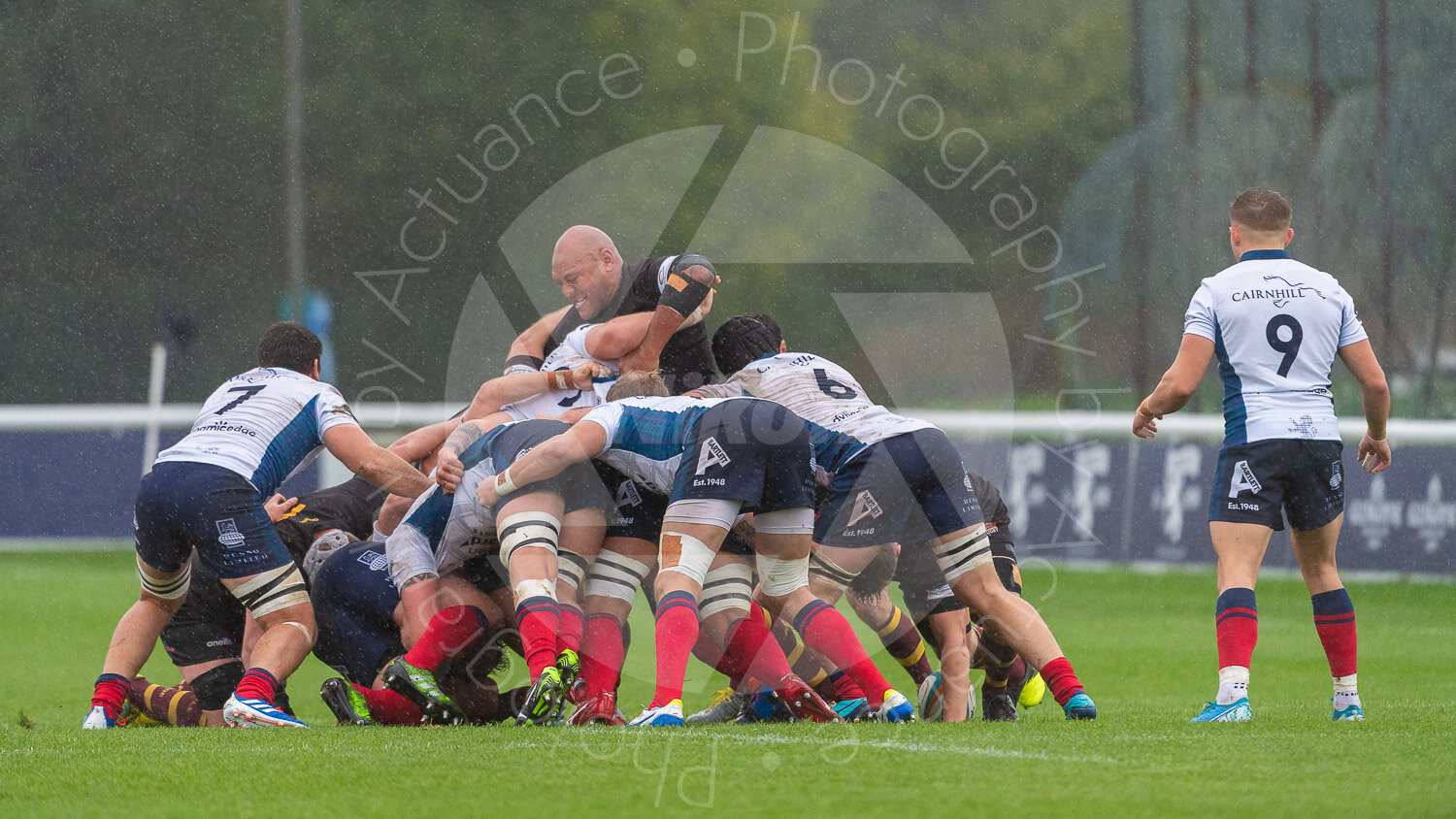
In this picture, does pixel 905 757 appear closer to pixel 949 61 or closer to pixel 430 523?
pixel 430 523

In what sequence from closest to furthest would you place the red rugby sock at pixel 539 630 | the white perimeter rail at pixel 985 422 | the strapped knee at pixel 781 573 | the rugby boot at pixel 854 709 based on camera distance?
1. the red rugby sock at pixel 539 630
2. the strapped knee at pixel 781 573
3. the rugby boot at pixel 854 709
4. the white perimeter rail at pixel 985 422

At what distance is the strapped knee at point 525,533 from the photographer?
5.94 metres

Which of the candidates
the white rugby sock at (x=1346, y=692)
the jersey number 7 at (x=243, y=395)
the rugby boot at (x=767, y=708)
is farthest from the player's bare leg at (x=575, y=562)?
the white rugby sock at (x=1346, y=692)

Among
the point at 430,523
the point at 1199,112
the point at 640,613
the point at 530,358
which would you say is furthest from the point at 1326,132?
the point at 430,523

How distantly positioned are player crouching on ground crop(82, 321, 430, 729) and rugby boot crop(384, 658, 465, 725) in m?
0.41

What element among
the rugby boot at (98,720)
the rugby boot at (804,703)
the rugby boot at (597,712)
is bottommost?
the rugby boot at (98,720)

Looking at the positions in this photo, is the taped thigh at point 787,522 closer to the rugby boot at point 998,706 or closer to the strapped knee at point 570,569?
the strapped knee at point 570,569

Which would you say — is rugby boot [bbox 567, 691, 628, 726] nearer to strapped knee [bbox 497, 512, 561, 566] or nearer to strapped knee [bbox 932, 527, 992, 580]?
strapped knee [bbox 497, 512, 561, 566]

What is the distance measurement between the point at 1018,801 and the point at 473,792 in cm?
149

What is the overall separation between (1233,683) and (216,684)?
4.25m

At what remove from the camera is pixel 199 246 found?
2678 cm

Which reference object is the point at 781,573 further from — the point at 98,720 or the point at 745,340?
the point at 98,720

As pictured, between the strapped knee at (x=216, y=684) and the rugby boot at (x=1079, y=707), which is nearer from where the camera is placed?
the rugby boot at (x=1079, y=707)

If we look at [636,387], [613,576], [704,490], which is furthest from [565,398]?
[704,490]
